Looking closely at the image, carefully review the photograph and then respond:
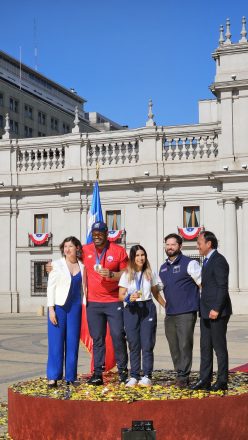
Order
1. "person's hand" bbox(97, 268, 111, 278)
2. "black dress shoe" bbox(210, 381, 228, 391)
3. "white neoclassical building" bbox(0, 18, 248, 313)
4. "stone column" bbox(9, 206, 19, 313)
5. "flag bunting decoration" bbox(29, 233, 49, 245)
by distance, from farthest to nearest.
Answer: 1. "stone column" bbox(9, 206, 19, 313)
2. "flag bunting decoration" bbox(29, 233, 49, 245)
3. "white neoclassical building" bbox(0, 18, 248, 313)
4. "person's hand" bbox(97, 268, 111, 278)
5. "black dress shoe" bbox(210, 381, 228, 391)

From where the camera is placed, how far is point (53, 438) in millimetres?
7797

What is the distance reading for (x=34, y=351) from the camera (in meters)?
17.9

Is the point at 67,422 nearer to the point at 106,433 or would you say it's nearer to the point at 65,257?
the point at 106,433

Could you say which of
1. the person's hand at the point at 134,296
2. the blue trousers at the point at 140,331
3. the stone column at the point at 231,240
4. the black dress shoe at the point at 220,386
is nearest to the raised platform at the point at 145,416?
the black dress shoe at the point at 220,386

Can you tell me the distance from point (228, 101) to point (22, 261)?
512 inches

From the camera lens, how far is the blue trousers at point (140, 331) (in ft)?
28.7

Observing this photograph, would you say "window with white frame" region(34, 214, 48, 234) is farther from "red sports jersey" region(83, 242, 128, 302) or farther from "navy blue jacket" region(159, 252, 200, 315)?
"navy blue jacket" region(159, 252, 200, 315)

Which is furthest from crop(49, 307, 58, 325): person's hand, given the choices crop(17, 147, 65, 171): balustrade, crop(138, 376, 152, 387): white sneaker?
crop(17, 147, 65, 171): balustrade

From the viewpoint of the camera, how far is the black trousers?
845 cm

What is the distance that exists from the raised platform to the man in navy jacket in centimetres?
91

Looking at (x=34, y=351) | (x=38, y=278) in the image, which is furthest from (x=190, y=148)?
(x=34, y=351)

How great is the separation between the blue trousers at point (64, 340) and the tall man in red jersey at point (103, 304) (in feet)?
0.61

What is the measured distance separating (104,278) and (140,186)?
1044 inches

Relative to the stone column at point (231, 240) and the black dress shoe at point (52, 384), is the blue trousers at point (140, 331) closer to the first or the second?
the black dress shoe at point (52, 384)
